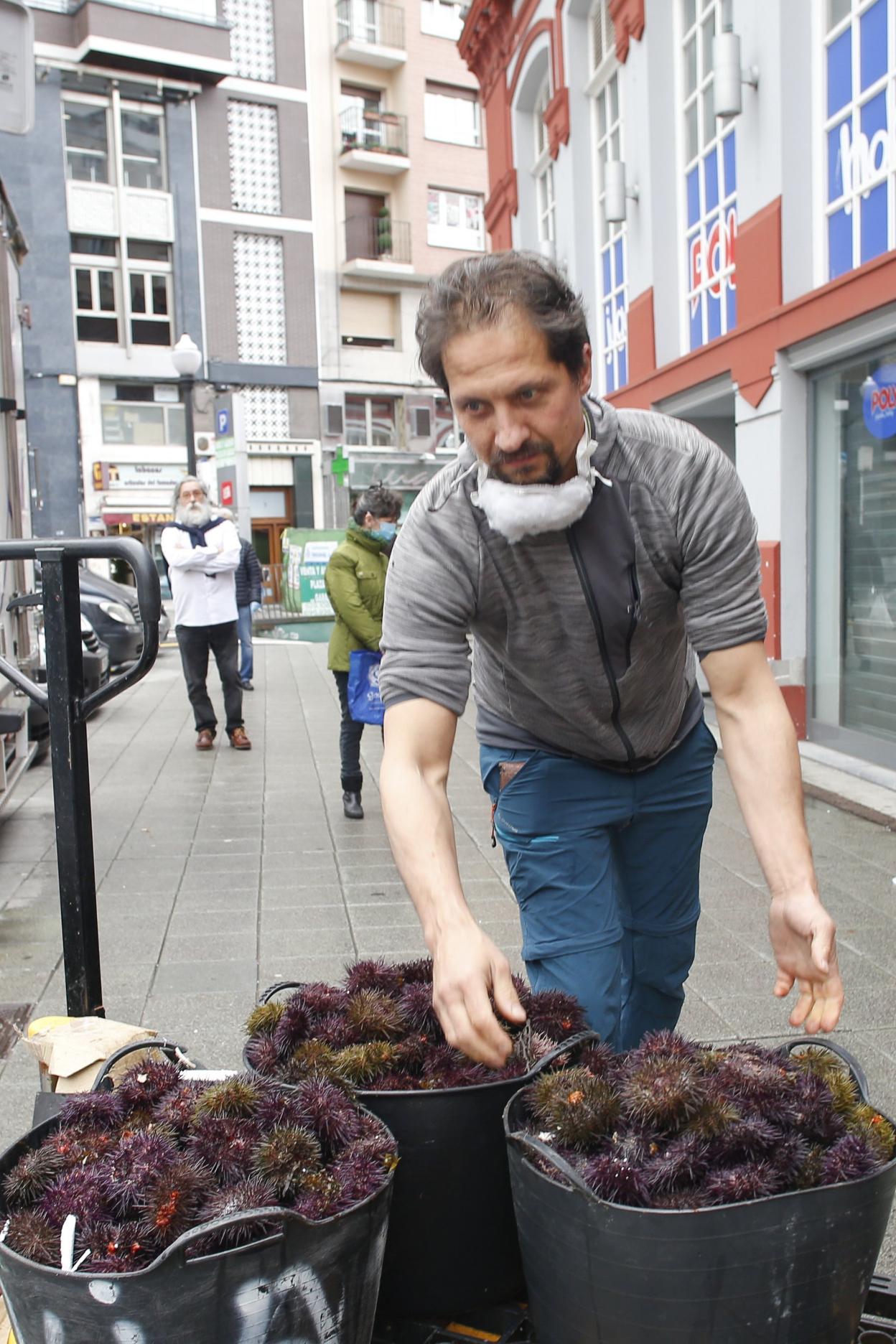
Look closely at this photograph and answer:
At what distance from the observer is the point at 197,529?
894cm

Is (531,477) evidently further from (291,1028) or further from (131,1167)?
(131,1167)

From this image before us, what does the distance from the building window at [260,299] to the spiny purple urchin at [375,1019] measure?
33568mm

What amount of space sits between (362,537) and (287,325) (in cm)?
2924

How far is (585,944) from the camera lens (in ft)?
7.69

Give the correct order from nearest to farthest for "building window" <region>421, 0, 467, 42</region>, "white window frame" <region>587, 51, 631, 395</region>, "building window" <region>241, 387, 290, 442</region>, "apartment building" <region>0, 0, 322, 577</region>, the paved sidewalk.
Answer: the paved sidewalk → "white window frame" <region>587, 51, 631, 395</region> → "apartment building" <region>0, 0, 322, 577</region> → "building window" <region>241, 387, 290, 442</region> → "building window" <region>421, 0, 467, 42</region>

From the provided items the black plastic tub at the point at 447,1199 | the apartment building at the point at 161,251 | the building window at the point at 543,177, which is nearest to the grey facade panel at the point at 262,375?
the apartment building at the point at 161,251

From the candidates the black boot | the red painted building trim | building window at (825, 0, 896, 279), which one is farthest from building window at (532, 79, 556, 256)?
the black boot

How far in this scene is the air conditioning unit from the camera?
3512 cm

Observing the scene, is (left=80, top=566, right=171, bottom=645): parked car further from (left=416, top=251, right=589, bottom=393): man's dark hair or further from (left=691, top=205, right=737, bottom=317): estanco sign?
(left=416, top=251, right=589, bottom=393): man's dark hair

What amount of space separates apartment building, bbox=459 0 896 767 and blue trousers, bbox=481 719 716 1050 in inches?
153

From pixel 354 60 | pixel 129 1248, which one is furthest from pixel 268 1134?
pixel 354 60

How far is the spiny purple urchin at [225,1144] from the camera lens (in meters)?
1.62

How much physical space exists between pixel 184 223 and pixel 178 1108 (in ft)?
112

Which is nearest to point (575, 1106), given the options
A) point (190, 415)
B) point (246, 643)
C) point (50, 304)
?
point (246, 643)
